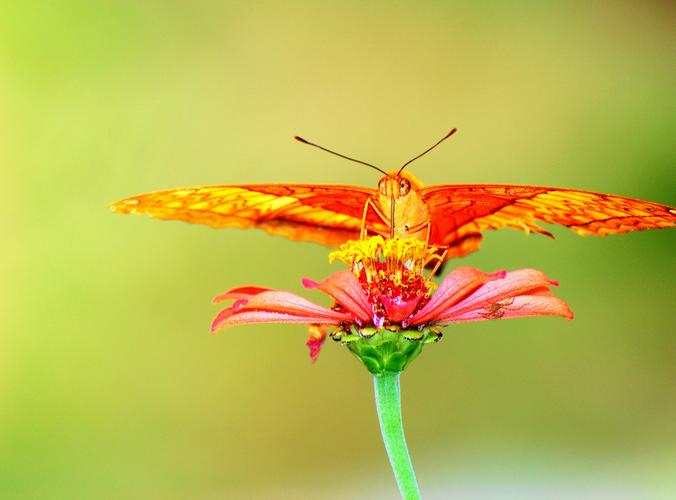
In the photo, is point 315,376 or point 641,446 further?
point 315,376

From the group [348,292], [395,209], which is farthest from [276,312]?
[395,209]

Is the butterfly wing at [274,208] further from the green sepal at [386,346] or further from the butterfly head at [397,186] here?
the green sepal at [386,346]

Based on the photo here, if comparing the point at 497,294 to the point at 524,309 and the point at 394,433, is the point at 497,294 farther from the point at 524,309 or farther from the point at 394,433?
the point at 394,433

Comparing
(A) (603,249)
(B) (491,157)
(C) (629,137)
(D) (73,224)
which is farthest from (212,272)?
(C) (629,137)

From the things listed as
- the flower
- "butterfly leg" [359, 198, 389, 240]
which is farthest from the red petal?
"butterfly leg" [359, 198, 389, 240]

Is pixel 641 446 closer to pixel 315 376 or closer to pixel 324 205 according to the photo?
pixel 315 376

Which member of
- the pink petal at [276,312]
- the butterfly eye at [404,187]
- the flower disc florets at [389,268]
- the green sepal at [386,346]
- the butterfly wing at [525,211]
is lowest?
the green sepal at [386,346]

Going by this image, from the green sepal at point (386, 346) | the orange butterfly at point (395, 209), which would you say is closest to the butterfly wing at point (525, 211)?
the orange butterfly at point (395, 209)
